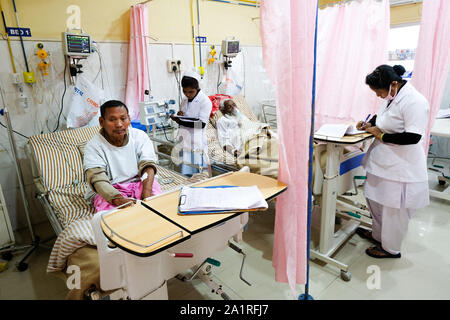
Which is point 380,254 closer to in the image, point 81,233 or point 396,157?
point 396,157

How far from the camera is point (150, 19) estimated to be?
3.84 m

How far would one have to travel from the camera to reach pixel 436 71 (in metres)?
2.80

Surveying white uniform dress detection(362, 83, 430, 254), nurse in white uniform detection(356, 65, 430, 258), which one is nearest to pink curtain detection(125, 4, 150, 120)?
nurse in white uniform detection(356, 65, 430, 258)

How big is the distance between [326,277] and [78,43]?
323 cm

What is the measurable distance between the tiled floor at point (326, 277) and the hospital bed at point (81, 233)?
0.42 meters

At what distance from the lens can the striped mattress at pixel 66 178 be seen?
6.73 feet

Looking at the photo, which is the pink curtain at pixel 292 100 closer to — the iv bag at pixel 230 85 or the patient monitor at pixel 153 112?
the patient monitor at pixel 153 112

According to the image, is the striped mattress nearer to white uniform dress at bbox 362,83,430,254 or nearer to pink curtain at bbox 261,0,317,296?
pink curtain at bbox 261,0,317,296

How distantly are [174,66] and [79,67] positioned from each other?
50.5 inches

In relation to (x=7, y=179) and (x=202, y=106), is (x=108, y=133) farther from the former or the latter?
(x=7, y=179)

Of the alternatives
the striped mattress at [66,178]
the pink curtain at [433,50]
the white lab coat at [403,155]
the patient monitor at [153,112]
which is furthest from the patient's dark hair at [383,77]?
the patient monitor at [153,112]

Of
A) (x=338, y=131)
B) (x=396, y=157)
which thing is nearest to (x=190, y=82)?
(x=338, y=131)

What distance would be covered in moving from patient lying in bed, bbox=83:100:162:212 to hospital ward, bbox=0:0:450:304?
1cm

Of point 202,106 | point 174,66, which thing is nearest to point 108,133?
point 202,106
